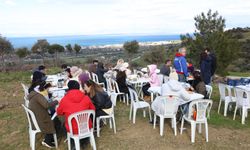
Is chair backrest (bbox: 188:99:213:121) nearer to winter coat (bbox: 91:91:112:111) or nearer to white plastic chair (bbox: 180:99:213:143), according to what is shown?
white plastic chair (bbox: 180:99:213:143)

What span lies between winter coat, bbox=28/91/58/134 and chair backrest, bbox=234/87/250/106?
4.02m

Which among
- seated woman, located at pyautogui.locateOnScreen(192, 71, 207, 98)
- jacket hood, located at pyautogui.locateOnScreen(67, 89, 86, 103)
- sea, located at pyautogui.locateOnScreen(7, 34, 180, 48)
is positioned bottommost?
sea, located at pyautogui.locateOnScreen(7, 34, 180, 48)

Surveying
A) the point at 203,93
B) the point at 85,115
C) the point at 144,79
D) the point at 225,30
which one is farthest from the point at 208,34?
the point at 85,115

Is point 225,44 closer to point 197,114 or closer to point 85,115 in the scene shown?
point 197,114

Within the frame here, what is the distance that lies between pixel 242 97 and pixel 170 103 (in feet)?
6.54

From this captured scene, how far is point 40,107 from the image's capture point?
14.6 ft

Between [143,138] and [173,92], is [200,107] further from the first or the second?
[143,138]

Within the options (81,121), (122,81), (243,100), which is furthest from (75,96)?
(243,100)

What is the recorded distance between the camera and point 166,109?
495 cm

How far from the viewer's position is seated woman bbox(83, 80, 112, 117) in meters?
4.80

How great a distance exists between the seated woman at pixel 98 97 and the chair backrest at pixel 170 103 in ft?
3.39

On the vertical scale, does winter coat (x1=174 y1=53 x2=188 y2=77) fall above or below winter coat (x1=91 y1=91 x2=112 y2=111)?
above

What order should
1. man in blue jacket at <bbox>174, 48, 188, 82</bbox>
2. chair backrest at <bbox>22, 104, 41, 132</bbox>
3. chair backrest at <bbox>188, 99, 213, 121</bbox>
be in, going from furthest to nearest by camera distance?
1. man in blue jacket at <bbox>174, 48, 188, 82</bbox>
2. chair backrest at <bbox>188, 99, 213, 121</bbox>
3. chair backrest at <bbox>22, 104, 41, 132</bbox>

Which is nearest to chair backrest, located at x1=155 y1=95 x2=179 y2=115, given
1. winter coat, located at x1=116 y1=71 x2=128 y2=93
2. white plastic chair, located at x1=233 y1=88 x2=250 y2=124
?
white plastic chair, located at x1=233 y1=88 x2=250 y2=124
